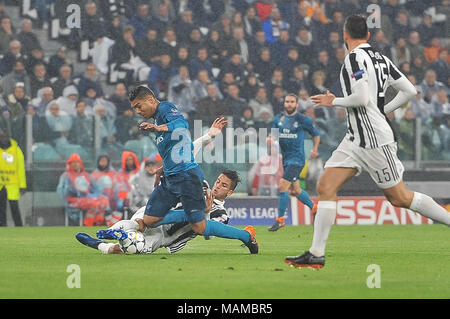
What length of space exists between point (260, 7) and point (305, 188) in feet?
18.1

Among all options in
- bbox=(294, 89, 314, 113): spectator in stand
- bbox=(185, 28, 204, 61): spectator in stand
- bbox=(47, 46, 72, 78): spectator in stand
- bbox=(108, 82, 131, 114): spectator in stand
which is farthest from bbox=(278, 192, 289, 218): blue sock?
bbox=(47, 46, 72, 78): spectator in stand

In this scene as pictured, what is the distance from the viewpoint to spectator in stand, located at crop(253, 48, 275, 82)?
22.5 meters

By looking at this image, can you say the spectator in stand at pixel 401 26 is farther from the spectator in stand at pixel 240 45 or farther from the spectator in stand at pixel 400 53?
the spectator in stand at pixel 240 45

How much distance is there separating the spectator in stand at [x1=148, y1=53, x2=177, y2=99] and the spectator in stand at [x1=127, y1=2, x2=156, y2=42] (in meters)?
0.91

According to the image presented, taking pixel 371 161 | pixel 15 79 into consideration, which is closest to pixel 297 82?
pixel 15 79

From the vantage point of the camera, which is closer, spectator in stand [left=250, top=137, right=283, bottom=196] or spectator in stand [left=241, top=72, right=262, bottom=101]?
spectator in stand [left=250, top=137, right=283, bottom=196]

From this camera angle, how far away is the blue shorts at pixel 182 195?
10531mm

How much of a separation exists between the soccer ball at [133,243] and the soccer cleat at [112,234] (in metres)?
0.13

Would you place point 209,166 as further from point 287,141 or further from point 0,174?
point 0,174

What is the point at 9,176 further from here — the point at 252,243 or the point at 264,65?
the point at 252,243

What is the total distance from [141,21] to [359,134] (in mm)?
13648

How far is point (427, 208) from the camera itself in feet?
31.1

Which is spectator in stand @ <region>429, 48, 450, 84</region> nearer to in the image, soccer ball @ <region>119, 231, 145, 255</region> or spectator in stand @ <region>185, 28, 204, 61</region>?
spectator in stand @ <region>185, 28, 204, 61</region>

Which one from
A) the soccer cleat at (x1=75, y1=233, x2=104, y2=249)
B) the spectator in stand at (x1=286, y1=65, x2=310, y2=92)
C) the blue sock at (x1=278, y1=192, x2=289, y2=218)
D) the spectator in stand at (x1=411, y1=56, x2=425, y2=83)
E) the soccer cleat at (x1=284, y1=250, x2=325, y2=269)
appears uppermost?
the spectator in stand at (x1=411, y1=56, x2=425, y2=83)
